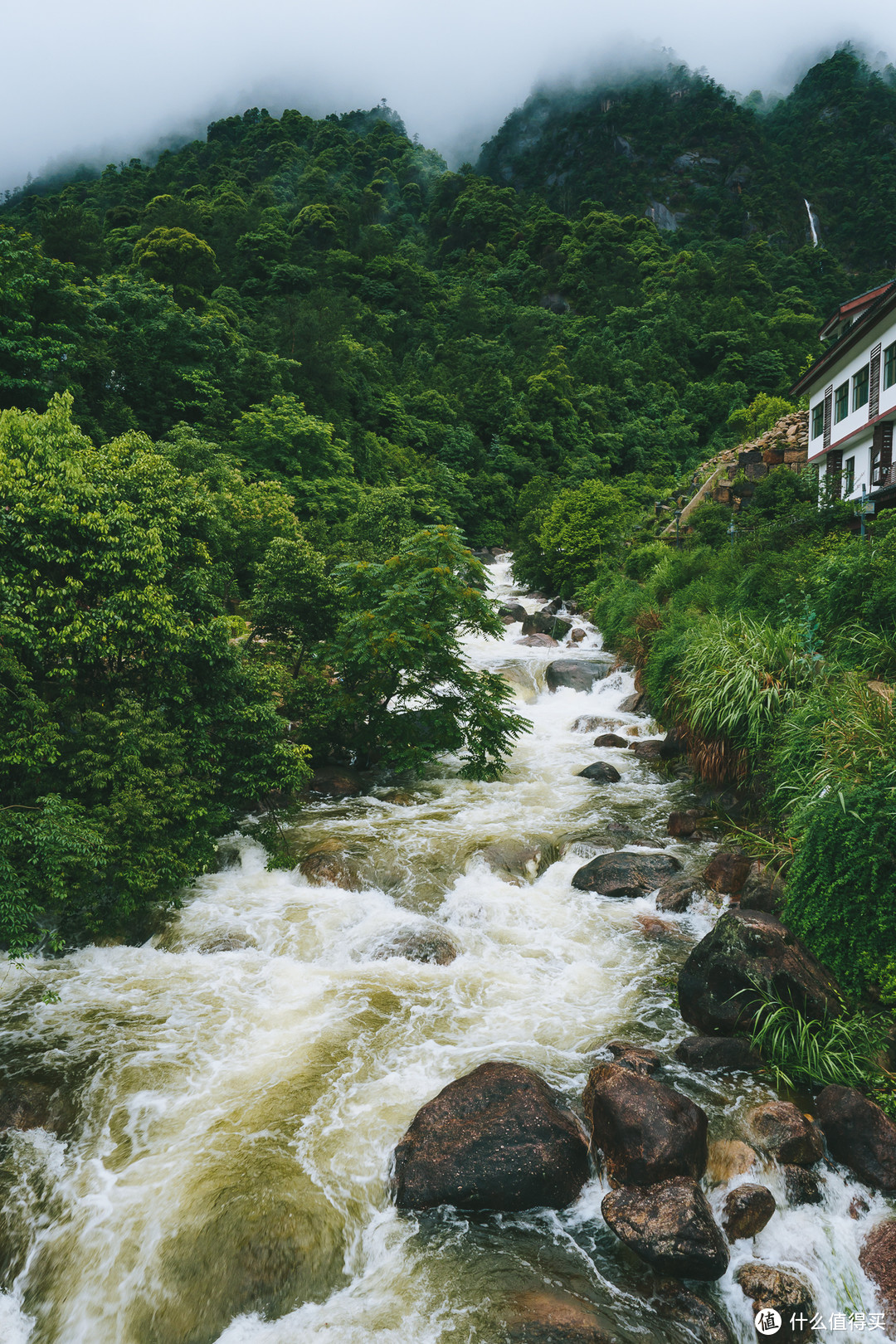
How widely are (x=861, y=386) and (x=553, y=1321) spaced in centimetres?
2880

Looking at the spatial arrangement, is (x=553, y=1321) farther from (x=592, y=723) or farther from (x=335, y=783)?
(x=592, y=723)

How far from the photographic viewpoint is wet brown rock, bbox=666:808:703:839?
11.9 m

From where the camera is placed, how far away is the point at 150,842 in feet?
29.9

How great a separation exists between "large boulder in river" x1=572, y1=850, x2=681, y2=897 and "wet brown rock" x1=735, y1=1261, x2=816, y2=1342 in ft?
17.6

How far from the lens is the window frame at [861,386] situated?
24672 millimetres

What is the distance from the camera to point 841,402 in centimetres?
→ 2714

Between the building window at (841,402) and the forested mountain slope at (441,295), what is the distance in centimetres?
1731

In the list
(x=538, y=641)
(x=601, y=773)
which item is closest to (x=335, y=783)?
(x=601, y=773)

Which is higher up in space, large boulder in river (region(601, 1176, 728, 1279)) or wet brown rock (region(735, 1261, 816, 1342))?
large boulder in river (region(601, 1176, 728, 1279))

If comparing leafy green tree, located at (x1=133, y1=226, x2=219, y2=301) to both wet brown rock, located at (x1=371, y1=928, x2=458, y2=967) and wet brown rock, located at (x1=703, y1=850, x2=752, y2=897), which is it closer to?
wet brown rock, located at (x1=371, y1=928, x2=458, y2=967)

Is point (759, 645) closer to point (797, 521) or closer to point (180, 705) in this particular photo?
point (797, 521)

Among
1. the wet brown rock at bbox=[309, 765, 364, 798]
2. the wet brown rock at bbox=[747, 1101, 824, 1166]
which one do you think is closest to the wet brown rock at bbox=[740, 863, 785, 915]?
the wet brown rock at bbox=[747, 1101, 824, 1166]

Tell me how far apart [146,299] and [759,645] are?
30.2 metres

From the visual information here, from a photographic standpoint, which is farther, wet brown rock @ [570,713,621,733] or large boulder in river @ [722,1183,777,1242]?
wet brown rock @ [570,713,621,733]
